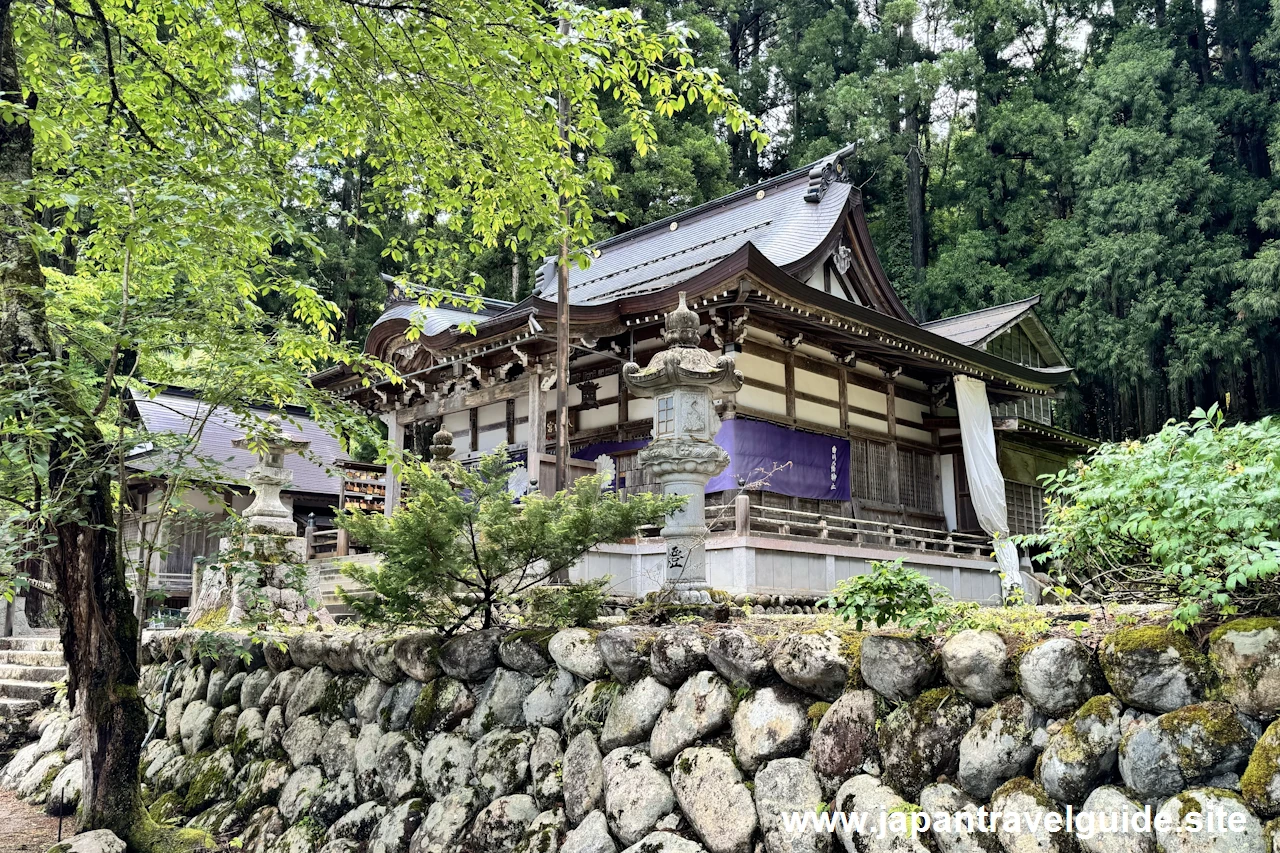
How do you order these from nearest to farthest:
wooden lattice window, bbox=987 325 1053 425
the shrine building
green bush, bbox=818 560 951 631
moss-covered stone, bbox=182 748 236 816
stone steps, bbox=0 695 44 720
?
1. green bush, bbox=818 560 951 631
2. moss-covered stone, bbox=182 748 236 816
3. stone steps, bbox=0 695 44 720
4. the shrine building
5. wooden lattice window, bbox=987 325 1053 425

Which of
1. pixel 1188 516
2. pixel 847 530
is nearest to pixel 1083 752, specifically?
pixel 1188 516

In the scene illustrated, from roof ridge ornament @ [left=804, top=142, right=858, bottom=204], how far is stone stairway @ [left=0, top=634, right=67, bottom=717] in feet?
44.2

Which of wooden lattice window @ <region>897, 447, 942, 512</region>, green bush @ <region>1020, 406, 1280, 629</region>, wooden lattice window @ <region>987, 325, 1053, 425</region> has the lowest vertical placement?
green bush @ <region>1020, 406, 1280, 629</region>

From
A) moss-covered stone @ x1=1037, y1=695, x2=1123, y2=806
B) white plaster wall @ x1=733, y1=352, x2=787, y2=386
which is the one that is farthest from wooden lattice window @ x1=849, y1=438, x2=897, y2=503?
moss-covered stone @ x1=1037, y1=695, x2=1123, y2=806

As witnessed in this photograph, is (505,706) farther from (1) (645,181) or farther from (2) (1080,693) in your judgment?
(1) (645,181)

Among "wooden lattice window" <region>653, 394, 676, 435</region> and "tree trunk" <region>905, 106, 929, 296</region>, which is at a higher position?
"tree trunk" <region>905, 106, 929, 296</region>

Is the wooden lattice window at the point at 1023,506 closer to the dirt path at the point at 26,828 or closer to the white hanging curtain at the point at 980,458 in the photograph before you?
the white hanging curtain at the point at 980,458

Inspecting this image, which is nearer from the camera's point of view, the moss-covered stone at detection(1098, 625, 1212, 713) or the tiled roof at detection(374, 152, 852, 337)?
the moss-covered stone at detection(1098, 625, 1212, 713)

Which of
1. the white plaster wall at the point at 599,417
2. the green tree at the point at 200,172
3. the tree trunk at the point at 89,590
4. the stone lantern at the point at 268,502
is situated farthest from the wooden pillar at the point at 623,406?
the tree trunk at the point at 89,590

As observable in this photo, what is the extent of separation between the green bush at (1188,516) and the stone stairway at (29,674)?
1032 cm

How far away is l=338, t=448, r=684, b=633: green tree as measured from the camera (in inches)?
222

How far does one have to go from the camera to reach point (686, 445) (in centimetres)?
677

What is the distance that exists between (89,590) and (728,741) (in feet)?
14.5

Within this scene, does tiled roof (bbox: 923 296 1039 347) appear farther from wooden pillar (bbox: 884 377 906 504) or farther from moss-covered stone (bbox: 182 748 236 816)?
moss-covered stone (bbox: 182 748 236 816)
